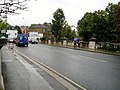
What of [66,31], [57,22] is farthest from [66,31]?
[57,22]

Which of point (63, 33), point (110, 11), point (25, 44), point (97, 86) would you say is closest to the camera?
point (97, 86)

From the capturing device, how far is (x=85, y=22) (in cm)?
6438

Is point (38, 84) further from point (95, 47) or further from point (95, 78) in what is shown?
point (95, 47)

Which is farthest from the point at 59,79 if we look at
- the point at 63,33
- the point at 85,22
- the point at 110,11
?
the point at 63,33

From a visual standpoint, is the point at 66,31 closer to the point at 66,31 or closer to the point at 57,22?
the point at 66,31

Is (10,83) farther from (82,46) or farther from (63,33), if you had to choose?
(63,33)

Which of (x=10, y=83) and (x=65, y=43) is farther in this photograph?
(x=65, y=43)

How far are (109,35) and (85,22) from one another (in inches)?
561

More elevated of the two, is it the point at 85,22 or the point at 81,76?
the point at 85,22

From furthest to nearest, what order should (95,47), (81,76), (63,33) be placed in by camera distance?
(63,33), (95,47), (81,76)

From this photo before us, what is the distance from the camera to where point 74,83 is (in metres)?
12.2

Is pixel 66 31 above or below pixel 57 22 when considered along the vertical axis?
below

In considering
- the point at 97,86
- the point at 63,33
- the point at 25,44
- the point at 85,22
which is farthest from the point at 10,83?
the point at 63,33

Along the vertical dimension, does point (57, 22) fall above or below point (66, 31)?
above
